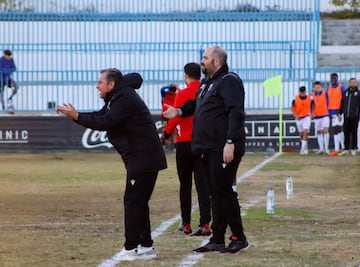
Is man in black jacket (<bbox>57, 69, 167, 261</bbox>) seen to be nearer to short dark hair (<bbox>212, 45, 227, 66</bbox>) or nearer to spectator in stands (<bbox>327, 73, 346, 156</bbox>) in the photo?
short dark hair (<bbox>212, 45, 227, 66</bbox>)

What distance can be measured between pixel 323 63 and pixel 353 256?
3085cm

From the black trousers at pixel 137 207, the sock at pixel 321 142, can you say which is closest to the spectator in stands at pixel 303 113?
the sock at pixel 321 142

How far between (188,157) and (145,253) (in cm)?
220

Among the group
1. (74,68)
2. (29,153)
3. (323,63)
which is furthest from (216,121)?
(323,63)

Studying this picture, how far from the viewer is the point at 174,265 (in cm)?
900

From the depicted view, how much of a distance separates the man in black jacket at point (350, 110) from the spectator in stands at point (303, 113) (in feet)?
2.92

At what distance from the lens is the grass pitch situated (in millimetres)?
9523

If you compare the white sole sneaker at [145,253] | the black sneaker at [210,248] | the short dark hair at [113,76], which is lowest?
the black sneaker at [210,248]

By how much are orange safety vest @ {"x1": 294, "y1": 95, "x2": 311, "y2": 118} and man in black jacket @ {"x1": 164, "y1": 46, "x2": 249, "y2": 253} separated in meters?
18.9

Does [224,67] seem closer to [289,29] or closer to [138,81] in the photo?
[138,81]

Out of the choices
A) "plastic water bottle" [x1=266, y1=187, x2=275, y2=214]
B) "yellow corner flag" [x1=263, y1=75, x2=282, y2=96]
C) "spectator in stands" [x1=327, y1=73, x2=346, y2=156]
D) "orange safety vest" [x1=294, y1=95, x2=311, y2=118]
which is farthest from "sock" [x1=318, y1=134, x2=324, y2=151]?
"plastic water bottle" [x1=266, y1=187, x2=275, y2=214]

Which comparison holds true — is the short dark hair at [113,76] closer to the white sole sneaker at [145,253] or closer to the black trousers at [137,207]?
the black trousers at [137,207]

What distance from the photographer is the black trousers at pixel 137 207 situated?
955cm

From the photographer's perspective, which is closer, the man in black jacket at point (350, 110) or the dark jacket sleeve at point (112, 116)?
the dark jacket sleeve at point (112, 116)
